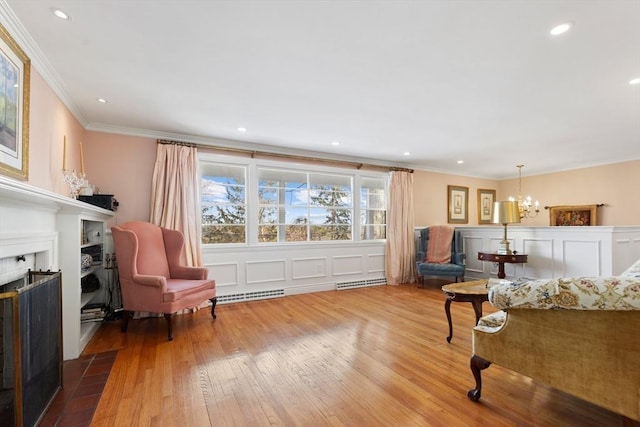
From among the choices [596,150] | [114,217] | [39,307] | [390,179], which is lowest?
[39,307]

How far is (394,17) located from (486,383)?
8.22ft

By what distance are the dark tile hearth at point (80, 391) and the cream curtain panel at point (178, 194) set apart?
1.54 m

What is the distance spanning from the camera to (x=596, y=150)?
4887 millimetres

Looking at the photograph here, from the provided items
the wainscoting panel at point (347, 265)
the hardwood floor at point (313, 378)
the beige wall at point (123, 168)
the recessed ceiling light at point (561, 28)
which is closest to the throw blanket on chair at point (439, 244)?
the wainscoting panel at point (347, 265)

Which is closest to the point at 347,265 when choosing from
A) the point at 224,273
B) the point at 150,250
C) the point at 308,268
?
the point at 308,268

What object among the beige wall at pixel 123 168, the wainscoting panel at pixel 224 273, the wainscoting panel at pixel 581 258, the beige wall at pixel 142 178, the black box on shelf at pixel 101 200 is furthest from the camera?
the wainscoting panel at pixel 224 273

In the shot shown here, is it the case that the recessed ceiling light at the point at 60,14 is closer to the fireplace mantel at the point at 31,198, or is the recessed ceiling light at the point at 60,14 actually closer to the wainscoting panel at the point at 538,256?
the fireplace mantel at the point at 31,198

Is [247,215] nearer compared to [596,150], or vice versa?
[247,215]

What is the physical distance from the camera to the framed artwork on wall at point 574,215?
19.0 feet

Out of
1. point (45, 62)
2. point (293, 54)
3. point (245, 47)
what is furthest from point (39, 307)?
point (293, 54)

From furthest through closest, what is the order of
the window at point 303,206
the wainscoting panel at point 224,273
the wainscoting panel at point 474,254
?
the wainscoting panel at point 474,254
the window at point 303,206
the wainscoting panel at point 224,273

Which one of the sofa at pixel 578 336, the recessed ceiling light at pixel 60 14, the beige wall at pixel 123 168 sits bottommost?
the sofa at pixel 578 336

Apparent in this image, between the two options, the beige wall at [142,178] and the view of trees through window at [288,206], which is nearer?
the beige wall at [142,178]

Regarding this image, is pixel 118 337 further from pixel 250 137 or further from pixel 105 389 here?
pixel 250 137
